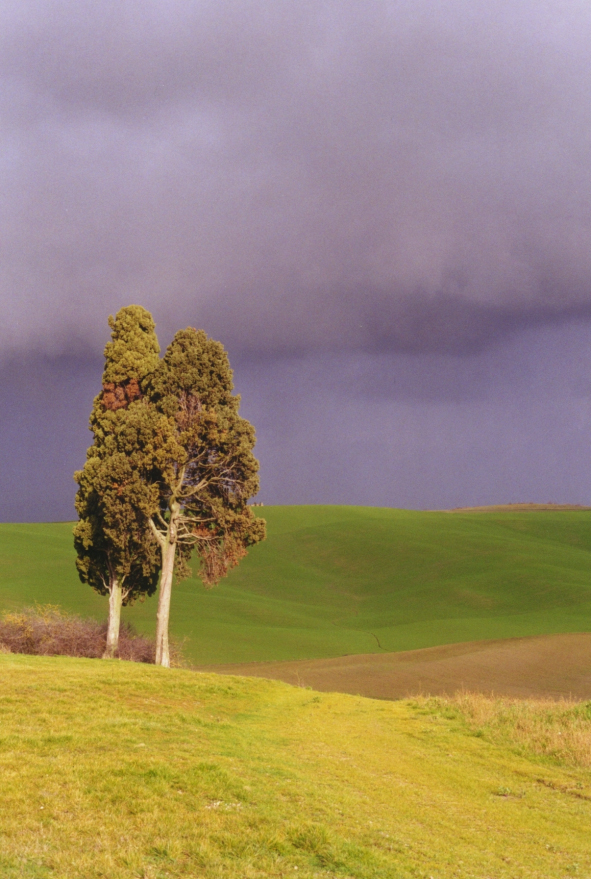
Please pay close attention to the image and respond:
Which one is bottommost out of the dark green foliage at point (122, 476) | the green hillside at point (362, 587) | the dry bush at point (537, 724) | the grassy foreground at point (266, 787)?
the green hillside at point (362, 587)

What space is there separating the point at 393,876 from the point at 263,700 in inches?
587

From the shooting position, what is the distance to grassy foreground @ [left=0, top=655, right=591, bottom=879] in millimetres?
8109

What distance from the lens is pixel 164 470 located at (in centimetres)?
3192

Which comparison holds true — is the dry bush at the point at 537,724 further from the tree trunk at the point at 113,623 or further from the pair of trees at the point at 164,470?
the tree trunk at the point at 113,623

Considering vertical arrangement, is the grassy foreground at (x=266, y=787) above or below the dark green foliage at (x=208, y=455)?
below

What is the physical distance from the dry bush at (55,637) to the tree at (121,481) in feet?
5.78

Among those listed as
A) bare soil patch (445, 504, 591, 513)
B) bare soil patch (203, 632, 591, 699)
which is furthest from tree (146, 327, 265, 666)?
bare soil patch (445, 504, 591, 513)

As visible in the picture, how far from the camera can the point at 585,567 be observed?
291 ft

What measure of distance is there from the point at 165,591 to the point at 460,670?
1698 centimetres

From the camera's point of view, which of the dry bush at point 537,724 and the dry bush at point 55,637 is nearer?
the dry bush at point 537,724

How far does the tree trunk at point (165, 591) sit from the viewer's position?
32.9 meters

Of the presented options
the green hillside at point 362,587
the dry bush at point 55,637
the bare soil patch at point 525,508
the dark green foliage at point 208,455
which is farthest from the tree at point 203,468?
the bare soil patch at point 525,508

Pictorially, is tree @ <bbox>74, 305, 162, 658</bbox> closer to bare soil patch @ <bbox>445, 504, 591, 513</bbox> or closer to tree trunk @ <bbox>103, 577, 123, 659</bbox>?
tree trunk @ <bbox>103, 577, 123, 659</bbox>

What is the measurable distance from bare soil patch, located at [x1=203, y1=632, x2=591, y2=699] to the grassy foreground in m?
14.1
